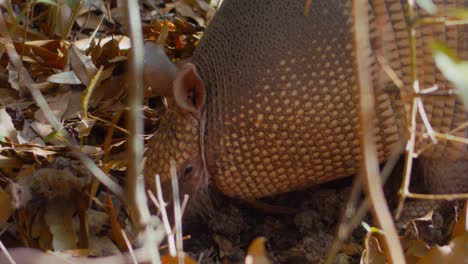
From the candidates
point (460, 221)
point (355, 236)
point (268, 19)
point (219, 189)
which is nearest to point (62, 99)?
point (219, 189)

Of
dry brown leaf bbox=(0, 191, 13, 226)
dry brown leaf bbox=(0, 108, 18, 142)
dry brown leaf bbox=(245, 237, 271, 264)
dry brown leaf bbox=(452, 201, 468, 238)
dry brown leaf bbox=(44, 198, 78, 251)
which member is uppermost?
dry brown leaf bbox=(0, 108, 18, 142)

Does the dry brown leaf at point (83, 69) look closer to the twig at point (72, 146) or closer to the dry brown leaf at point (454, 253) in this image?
the twig at point (72, 146)

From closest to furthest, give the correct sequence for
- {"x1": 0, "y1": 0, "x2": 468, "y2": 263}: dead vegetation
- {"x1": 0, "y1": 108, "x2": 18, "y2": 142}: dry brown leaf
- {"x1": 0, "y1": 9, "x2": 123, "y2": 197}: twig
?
{"x1": 0, "y1": 9, "x2": 123, "y2": 197}: twig → {"x1": 0, "y1": 0, "x2": 468, "y2": 263}: dead vegetation → {"x1": 0, "y1": 108, "x2": 18, "y2": 142}: dry brown leaf

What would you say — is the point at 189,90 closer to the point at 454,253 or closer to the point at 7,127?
the point at 7,127

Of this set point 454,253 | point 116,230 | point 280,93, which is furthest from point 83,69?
point 454,253

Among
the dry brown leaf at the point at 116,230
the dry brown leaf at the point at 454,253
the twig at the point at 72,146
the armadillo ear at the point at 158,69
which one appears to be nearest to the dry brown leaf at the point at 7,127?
the dry brown leaf at the point at 116,230

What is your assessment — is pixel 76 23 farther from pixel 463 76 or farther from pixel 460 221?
pixel 463 76

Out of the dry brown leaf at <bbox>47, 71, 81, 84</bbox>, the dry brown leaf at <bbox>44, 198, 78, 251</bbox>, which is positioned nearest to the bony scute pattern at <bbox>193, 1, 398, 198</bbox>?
the dry brown leaf at <bbox>44, 198, 78, 251</bbox>

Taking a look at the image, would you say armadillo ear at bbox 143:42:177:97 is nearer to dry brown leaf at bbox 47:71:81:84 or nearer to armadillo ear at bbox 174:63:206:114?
armadillo ear at bbox 174:63:206:114
